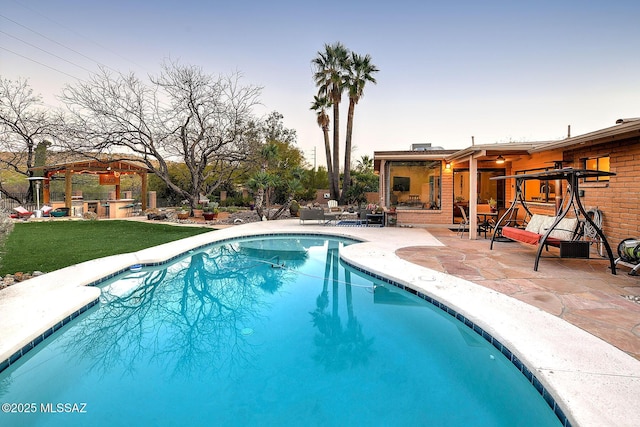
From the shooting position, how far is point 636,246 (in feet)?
17.9

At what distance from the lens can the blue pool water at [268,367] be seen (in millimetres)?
2676

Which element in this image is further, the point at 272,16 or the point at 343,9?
the point at 272,16

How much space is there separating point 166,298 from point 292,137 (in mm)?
23252

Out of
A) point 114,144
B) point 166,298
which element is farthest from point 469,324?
point 114,144

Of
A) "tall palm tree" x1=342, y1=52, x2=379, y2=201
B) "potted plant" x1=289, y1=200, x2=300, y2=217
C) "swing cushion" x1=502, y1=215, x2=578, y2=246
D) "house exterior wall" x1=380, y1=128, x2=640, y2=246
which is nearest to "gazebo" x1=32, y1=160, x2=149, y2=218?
"potted plant" x1=289, y1=200, x2=300, y2=217

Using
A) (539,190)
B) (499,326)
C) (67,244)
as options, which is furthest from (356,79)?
(499,326)

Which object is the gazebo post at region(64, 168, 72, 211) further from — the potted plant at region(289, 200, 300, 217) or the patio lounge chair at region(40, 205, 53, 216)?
the potted plant at region(289, 200, 300, 217)

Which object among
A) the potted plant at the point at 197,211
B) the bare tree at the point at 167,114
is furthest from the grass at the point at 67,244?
the bare tree at the point at 167,114

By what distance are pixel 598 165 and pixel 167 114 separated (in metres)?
16.9

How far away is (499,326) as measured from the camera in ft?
11.7

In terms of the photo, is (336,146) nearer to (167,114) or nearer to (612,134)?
(167,114)

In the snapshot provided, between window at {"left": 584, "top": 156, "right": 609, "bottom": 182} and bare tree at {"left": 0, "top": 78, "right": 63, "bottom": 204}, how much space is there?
23797 millimetres

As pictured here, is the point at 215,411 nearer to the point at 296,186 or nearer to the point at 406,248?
the point at 406,248

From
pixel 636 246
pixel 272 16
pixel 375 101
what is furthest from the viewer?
pixel 375 101
